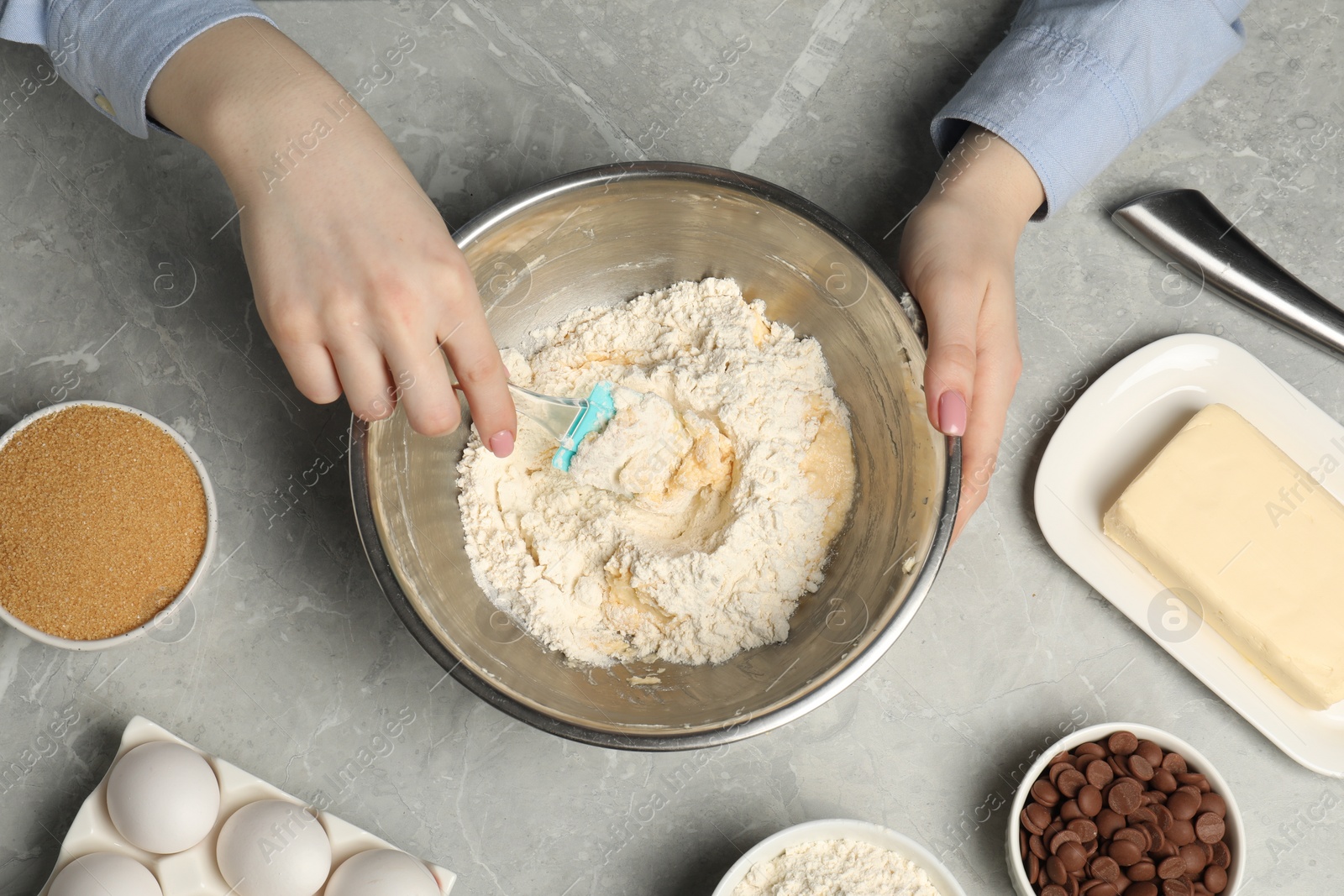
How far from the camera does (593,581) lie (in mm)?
1193

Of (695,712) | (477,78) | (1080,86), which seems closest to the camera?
(695,712)

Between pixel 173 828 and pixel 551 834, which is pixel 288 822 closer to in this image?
pixel 173 828

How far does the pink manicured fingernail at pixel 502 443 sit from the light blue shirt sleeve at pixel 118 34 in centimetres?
58

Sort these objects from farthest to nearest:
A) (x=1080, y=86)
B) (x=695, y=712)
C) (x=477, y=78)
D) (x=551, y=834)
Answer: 1. (x=477, y=78)
2. (x=551, y=834)
3. (x=1080, y=86)
4. (x=695, y=712)

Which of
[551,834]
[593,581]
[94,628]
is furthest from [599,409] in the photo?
[94,628]

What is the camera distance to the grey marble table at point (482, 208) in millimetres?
1353

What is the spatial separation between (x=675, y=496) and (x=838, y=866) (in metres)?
0.58

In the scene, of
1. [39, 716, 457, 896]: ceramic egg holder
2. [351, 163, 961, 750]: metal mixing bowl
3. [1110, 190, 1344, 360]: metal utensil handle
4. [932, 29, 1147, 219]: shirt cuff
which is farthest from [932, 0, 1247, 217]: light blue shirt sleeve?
[39, 716, 457, 896]: ceramic egg holder

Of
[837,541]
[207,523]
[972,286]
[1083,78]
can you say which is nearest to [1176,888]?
[837,541]

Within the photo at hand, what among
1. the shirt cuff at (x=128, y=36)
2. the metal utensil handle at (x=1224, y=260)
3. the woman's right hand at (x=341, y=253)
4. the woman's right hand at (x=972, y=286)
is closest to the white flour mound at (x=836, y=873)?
the woman's right hand at (x=972, y=286)

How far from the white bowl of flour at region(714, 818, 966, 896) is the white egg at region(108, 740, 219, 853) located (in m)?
0.73

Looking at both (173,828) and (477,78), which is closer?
(173,828)

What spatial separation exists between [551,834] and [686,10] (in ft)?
4.48

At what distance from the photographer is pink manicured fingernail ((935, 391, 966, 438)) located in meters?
1.04
